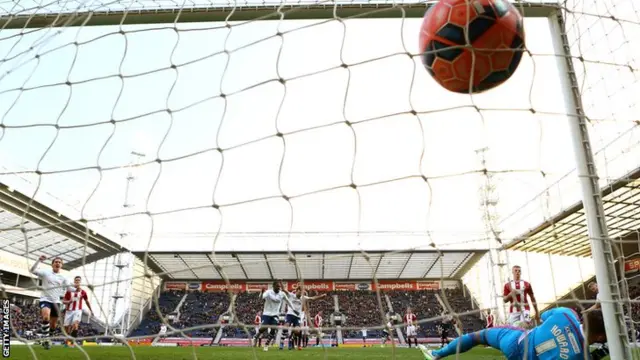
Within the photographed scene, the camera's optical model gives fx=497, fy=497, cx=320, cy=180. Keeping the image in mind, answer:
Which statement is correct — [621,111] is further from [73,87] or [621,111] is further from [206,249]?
[206,249]

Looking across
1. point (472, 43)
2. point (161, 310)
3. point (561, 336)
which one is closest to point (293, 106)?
point (472, 43)

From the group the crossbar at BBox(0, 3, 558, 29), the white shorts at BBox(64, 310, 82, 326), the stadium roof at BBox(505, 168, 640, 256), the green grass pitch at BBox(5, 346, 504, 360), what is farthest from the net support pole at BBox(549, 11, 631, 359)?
the white shorts at BBox(64, 310, 82, 326)

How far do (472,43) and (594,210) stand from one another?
3.68 ft

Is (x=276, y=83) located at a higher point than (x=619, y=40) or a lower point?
lower

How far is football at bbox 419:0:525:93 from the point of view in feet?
8.65

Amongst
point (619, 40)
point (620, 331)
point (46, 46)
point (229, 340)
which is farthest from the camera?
point (229, 340)

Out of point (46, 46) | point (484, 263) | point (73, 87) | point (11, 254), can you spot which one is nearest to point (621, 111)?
point (73, 87)

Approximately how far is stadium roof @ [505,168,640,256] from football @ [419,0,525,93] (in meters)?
0.92

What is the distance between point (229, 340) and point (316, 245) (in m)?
7.33

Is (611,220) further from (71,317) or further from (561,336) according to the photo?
(71,317)

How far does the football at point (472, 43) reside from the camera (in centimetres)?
264

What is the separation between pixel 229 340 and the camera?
27422 millimetres

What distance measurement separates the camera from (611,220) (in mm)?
9492

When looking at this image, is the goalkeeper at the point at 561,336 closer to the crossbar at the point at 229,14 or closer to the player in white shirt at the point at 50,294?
the crossbar at the point at 229,14
